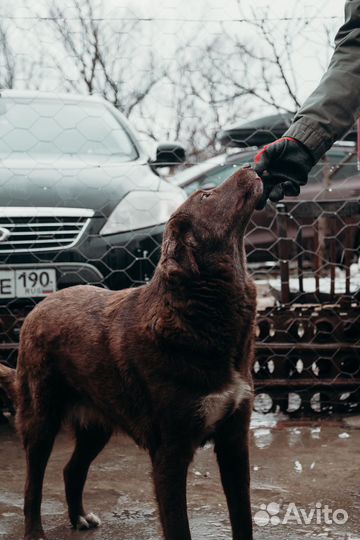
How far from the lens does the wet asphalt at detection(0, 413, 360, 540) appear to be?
2.88 metres

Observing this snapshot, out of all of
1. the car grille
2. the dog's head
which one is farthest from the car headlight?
the dog's head

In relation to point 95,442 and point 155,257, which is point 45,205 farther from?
point 95,442

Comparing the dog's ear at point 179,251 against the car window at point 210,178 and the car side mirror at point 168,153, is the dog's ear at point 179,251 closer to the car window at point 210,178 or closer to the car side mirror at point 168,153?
the car side mirror at point 168,153

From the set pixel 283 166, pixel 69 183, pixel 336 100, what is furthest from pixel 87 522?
pixel 69 183

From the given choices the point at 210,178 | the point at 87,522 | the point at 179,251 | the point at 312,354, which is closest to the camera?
the point at 179,251

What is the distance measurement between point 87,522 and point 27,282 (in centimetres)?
144

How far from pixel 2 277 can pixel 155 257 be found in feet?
2.63

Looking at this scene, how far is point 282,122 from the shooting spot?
723 centimetres

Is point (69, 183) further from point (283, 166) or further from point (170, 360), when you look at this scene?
point (170, 360)

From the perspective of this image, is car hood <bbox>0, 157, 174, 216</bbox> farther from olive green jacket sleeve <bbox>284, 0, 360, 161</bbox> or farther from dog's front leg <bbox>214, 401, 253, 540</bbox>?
dog's front leg <bbox>214, 401, 253, 540</bbox>

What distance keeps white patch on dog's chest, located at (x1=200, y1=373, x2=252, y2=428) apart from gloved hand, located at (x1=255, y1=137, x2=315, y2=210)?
63 centimetres

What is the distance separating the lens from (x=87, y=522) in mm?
2920

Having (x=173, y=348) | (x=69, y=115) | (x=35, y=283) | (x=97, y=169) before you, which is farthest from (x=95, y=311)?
(x=69, y=115)

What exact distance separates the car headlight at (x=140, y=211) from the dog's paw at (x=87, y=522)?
1604 millimetres
